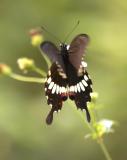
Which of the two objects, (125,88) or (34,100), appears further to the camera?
(34,100)

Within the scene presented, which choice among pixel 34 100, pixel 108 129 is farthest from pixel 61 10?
pixel 108 129

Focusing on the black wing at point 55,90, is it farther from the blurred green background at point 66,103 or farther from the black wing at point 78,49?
the blurred green background at point 66,103

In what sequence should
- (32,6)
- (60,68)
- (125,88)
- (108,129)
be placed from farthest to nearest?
(32,6) < (125,88) < (108,129) < (60,68)

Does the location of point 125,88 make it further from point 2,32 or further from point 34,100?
point 2,32

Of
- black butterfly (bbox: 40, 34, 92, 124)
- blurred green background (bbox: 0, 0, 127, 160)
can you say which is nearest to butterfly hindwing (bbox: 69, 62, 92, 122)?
black butterfly (bbox: 40, 34, 92, 124)

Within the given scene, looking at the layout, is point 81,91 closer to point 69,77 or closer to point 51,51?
point 69,77

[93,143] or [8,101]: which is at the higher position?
[8,101]

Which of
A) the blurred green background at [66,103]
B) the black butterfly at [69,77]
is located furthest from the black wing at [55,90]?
the blurred green background at [66,103]
